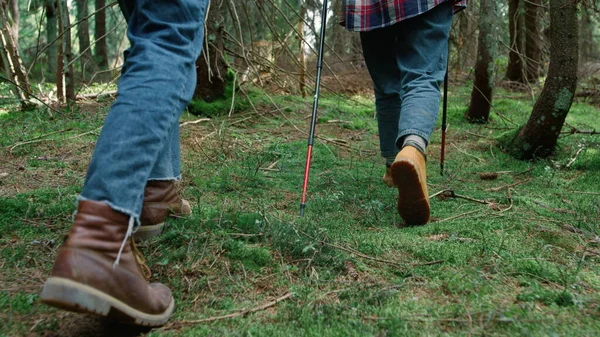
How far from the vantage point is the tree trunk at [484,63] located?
4891 millimetres

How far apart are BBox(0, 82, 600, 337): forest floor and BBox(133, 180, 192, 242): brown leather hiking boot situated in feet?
0.13

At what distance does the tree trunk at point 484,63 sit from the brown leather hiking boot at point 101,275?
427cm

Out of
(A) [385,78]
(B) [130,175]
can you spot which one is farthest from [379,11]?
(B) [130,175]

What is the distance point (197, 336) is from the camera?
4.17 feet

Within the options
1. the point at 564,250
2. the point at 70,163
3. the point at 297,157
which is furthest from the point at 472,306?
the point at 70,163

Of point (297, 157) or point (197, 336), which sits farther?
point (297, 157)

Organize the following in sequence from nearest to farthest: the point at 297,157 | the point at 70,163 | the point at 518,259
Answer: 1. the point at 518,259
2. the point at 70,163
3. the point at 297,157

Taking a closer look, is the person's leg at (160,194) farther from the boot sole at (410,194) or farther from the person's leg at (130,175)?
the boot sole at (410,194)

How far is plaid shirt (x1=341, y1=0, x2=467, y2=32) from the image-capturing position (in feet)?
7.52

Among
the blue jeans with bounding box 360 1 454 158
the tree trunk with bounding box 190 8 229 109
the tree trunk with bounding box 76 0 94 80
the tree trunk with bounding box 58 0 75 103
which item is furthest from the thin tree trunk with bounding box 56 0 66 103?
the blue jeans with bounding box 360 1 454 158

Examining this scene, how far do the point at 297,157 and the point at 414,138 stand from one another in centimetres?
161

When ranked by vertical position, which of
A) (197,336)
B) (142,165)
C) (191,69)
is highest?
(191,69)

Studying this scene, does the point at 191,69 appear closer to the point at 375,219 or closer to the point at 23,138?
the point at 375,219

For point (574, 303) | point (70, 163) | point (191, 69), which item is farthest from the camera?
point (70, 163)
